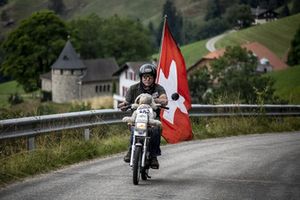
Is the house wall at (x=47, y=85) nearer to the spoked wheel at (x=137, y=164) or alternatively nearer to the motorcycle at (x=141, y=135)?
the motorcycle at (x=141, y=135)

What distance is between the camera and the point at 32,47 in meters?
83.4

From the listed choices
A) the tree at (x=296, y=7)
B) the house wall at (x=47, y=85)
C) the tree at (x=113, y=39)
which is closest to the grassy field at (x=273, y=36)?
the tree at (x=296, y=7)

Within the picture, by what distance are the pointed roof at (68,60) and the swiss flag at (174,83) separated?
72.8m

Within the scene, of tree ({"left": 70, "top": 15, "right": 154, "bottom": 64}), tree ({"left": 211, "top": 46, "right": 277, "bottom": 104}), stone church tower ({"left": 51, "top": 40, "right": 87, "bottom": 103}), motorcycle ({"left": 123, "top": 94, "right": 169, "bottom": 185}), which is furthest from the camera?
tree ({"left": 70, "top": 15, "right": 154, "bottom": 64})

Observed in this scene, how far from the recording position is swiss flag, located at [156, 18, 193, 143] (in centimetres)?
1462

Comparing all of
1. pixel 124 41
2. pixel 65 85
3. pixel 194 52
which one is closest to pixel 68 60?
pixel 65 85

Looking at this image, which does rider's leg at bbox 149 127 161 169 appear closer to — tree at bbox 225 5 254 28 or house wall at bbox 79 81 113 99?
house wall at bbox 79 81 113 99

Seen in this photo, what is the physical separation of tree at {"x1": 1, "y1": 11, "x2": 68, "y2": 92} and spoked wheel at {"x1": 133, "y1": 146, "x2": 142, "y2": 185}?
2851 inches

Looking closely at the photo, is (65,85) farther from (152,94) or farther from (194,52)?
(152,94)

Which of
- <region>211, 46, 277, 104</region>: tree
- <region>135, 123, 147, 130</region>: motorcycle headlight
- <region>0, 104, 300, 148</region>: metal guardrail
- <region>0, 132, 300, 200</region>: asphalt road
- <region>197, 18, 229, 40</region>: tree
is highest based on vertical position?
<region>197, 18, 229, 40</region>: tree

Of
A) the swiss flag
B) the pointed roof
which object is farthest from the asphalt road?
the pointed roof

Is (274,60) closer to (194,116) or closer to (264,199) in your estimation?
(194,116)

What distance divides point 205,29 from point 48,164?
172053 mm

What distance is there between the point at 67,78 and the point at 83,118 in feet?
288
